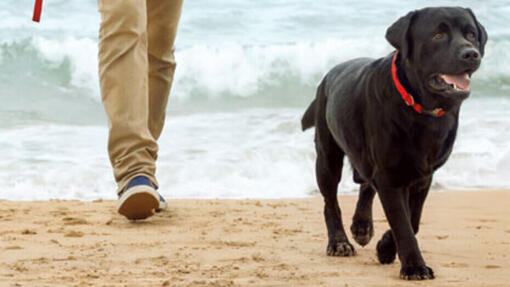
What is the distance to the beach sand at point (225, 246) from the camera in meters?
3.25

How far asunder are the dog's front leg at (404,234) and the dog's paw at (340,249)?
22.5 inches

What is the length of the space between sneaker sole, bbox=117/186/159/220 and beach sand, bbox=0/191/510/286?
13 cm

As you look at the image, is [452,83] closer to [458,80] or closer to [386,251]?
[458,80]

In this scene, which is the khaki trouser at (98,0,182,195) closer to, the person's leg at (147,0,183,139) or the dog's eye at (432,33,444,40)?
the person's leg at (147,0,183,139)

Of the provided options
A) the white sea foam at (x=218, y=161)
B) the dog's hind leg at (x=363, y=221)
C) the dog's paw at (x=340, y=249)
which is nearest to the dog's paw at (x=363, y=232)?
the dog's hind leg at (x=363, y=221)

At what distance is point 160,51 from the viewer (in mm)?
5211

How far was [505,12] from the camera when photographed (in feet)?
53.7

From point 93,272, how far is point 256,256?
0.82 metres

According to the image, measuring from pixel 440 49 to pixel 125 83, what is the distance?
1.95 meters

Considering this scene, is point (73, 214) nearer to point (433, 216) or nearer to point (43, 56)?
point (433, 216)

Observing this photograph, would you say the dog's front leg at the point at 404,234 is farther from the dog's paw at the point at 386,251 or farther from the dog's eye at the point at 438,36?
the dog's eye at the point at 438,36

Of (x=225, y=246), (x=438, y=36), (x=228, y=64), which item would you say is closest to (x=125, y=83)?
(x=225, y=246)

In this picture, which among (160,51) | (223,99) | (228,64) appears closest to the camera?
(160,51)

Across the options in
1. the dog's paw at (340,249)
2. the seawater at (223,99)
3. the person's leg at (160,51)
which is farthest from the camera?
the seawater at (223,99)
